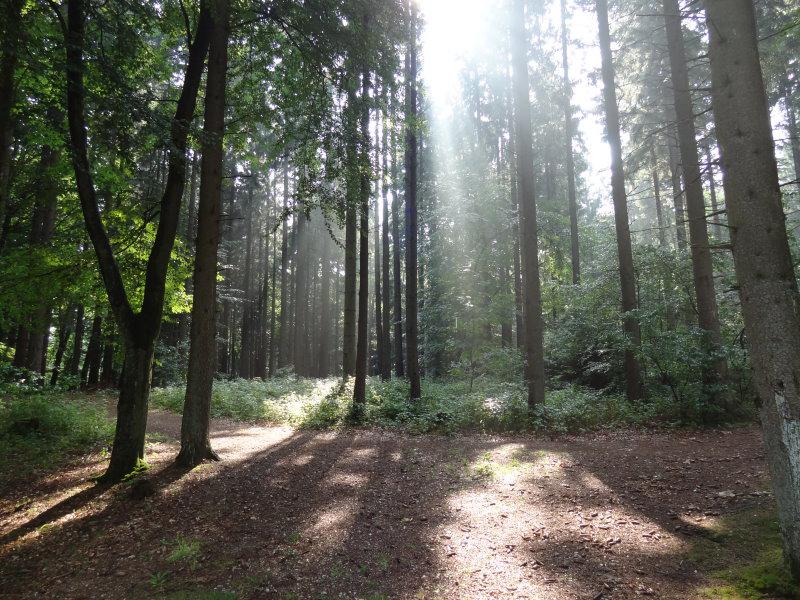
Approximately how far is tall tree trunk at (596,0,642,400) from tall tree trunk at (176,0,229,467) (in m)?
10.6

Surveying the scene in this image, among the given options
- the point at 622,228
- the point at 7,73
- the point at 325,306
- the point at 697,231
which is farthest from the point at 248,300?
the point at 697,231

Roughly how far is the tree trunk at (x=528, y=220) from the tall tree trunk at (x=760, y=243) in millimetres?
7824

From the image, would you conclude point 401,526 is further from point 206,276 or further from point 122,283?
point 122,283

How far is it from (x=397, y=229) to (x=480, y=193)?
515cm

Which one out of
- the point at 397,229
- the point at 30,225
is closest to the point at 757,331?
the point at 397,229

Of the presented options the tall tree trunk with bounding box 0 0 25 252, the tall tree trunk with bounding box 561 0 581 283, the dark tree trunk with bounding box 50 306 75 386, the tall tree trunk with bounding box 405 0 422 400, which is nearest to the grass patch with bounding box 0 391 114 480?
the dark tree trunk with bounding box 50 306 75 386

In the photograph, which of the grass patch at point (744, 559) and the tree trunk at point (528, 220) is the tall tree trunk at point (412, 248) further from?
the grass patch at point (744, 559)

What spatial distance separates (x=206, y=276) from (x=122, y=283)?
4.22 ft

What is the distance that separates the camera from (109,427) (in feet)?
32.7

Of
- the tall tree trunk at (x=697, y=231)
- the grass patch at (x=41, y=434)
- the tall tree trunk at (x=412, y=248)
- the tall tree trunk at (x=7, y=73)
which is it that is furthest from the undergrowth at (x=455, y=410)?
the tall tree trunk at (x=7, y=73)

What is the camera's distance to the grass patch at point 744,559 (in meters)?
3.36

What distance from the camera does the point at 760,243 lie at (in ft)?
11.7

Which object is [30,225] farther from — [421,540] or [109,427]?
[421,540]

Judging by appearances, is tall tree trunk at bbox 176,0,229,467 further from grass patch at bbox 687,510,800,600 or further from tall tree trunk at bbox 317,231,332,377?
tall tree trunk at bbox 317,231,332,377
